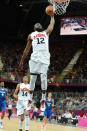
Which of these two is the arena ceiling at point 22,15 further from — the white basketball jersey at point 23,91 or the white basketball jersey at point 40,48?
the white basketball jersey at point 40,48

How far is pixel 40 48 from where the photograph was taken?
442 inches

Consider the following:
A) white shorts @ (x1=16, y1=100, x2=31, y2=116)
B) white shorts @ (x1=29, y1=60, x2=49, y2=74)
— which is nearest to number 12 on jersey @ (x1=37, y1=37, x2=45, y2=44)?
white shorts @ (x1=29, y1=60, x2=49, y2=74)

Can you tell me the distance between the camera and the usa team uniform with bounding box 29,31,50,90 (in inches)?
439

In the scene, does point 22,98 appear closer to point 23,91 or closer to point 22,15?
point 23,91

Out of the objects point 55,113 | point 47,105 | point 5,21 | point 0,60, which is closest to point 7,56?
point 0,60

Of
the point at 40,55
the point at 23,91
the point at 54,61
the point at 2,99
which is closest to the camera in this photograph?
the point at 40,55

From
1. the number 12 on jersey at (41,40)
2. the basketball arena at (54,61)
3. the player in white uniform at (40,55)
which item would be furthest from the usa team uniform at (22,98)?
the basketball arena at (54,61)

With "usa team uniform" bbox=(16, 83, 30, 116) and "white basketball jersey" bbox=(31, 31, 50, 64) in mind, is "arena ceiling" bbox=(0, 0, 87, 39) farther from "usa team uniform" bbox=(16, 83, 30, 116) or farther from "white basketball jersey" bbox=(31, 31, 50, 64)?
"white basketball jersey" bbox=(31, 31, 50, 64)

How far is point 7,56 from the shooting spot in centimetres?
4362

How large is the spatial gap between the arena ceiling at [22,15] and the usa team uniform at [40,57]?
28.9m

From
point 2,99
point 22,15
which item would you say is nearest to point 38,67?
point 2,99

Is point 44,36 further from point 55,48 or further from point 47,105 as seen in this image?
point 55,48

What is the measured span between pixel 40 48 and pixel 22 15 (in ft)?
117

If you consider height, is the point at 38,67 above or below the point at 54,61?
above
